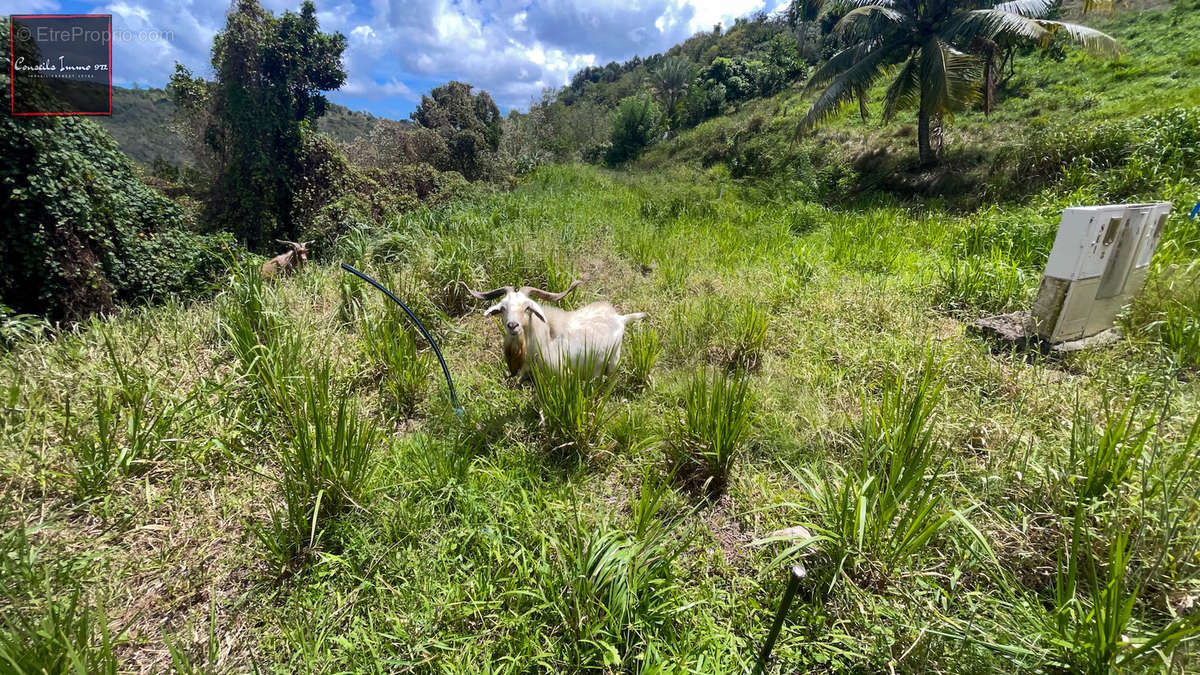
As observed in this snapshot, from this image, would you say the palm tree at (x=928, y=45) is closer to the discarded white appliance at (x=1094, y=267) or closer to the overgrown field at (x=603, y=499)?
the overgrown field at (x=603, y=499)

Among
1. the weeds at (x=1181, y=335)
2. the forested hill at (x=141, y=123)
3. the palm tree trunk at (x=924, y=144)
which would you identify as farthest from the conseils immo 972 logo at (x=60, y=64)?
the forested hill at (x=141, y=123)

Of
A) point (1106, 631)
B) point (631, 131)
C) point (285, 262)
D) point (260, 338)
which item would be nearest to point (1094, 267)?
point (1106, 631)

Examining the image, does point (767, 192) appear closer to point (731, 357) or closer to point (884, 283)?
point (884, 283)

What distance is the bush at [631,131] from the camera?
33031 mm

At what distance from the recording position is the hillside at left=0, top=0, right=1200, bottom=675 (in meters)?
1.66

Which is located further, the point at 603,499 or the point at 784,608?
the point at 603,499

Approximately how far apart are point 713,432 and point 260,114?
56.0ft

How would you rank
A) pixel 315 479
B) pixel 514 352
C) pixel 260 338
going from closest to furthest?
pixel 315 479 → pixel 260 338 → pixel 514 352

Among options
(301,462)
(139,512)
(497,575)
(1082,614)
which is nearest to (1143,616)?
(1082,614)

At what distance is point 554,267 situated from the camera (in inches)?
202

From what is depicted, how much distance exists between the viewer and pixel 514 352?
3.40 metres

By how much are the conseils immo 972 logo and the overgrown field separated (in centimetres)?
646

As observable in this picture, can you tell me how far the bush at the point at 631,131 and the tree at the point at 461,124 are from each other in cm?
1216

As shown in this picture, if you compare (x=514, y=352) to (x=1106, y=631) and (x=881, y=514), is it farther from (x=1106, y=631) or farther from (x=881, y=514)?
(x=1106, y=631)
